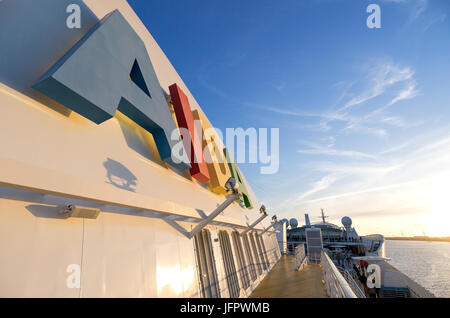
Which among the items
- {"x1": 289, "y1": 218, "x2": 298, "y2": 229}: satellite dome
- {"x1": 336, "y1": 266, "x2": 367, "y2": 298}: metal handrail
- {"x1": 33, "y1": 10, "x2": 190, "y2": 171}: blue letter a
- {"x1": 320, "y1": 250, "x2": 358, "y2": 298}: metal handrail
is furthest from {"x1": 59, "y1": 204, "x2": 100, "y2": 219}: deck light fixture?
{"x1": 289, "y1": 218, "x2": 298, "y2": 229}: satellite dome

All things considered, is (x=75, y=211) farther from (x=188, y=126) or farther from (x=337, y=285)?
(x=337, y=285)

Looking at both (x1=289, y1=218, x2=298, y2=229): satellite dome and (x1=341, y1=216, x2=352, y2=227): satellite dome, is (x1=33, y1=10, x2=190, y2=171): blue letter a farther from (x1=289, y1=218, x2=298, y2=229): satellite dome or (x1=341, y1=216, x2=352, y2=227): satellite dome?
(x1=289, y1=218, x2=298, y2=229): satellite dome

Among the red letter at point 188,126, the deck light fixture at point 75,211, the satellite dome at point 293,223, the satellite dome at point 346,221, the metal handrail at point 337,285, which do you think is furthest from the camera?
the satellite dome at point 293,223

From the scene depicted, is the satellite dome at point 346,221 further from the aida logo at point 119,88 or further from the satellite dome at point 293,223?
the aida logo at point 119,88

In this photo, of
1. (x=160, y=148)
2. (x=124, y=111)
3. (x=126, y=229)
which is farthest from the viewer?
(x=160, y=148)

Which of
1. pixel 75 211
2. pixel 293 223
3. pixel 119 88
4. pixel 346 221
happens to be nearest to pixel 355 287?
pixel 75 211

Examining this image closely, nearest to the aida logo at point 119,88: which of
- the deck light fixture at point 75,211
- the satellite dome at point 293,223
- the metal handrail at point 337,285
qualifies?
the deck light fixture at point 75,211

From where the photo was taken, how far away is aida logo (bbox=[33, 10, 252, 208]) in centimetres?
263

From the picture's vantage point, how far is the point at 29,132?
2252 mm

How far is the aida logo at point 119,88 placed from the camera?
2633mm

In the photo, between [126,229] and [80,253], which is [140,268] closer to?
[126,229]
